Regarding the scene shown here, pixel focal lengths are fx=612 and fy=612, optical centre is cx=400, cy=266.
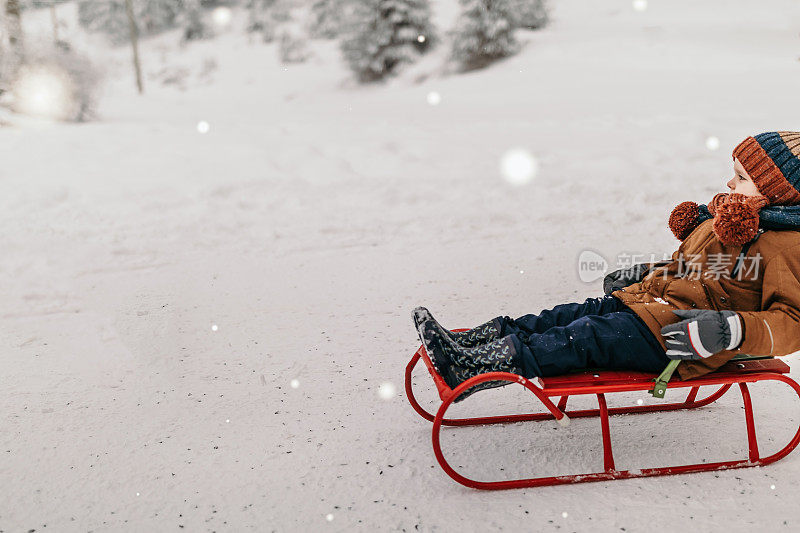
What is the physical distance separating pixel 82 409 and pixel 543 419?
225 centimetres

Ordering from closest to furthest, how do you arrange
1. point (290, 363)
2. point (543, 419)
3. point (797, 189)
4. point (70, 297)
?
point (797, 189) → point (543, 419) → point (290, 363) → point (70, 297)

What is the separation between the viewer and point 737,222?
2.35 metres

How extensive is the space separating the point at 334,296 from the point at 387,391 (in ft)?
4.62

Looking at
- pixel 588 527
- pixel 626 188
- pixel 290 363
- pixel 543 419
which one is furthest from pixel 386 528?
pixel 626 188

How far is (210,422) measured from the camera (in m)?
2.90

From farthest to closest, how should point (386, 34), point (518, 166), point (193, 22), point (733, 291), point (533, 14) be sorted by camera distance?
point (193, 22) → point (533, 14) → point (386, 34) → point (518, 166) → point (733, 291)

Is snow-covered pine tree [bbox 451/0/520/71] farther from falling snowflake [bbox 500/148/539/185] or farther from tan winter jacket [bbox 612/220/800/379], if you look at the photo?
tan winter jacket [bbox 612/220/800/379]

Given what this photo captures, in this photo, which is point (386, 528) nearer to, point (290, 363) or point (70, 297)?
point (290, 363)

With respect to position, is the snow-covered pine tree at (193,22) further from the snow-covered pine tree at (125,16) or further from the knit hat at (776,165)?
the knit hat at (776,165)

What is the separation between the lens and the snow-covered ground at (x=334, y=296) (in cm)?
235

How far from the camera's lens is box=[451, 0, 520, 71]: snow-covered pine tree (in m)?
13.9

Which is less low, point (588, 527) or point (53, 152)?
point (588, 527)

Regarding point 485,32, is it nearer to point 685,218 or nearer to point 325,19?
point 325,19

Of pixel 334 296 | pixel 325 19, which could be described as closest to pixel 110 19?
pixel 325 19
